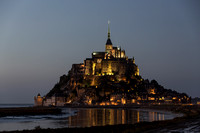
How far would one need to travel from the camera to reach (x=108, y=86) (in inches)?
5561

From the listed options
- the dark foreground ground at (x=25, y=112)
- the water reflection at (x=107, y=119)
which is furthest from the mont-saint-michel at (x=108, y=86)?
the water reflection at (x=107, y=119)

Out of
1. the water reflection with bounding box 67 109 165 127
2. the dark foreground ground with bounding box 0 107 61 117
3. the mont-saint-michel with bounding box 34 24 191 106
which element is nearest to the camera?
the water reflection with bounding box 67 109 165 127

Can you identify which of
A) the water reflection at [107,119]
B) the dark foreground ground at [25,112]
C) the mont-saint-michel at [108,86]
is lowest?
the dark foreground ground at [25,112]

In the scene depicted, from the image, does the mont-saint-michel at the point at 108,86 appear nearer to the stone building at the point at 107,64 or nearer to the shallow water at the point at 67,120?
the stone building at the point at 107,64

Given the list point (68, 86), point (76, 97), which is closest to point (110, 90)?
point (76, 97)

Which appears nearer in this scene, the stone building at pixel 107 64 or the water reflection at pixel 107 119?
the water reflection at pixel 107 119

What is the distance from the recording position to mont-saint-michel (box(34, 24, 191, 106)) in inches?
5389

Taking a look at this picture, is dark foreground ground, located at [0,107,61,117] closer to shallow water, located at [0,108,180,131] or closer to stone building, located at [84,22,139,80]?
shallow water, located at [0,108,180,131]

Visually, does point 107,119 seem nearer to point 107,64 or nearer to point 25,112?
point 25,112

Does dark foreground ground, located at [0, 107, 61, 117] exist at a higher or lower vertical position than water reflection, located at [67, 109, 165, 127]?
lower

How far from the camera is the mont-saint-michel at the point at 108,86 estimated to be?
13688 cm

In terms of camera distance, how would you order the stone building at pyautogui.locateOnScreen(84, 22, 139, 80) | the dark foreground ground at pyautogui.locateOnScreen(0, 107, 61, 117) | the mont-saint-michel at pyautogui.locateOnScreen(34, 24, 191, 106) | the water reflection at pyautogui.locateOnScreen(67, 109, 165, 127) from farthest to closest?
the stone building at pyautogui.locateOnScreen(84, 22, 139, 80) < the mont-saint-michel at pyautogui.locateOnScreen(34, 24, 191, 106) < the dark foreground ground at pyautogui.locateOnScreen(0, 107, 61, 117) < the water reflection at pyautogui.locateOnScreen(67, 109, 165, 127)

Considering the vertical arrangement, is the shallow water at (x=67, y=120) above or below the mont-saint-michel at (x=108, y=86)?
below

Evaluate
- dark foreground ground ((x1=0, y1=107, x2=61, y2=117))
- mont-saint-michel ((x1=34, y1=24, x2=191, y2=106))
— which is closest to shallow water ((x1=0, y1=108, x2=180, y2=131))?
dark foreground ground ((x1=0, y1=107, x2=61, y2=117))
